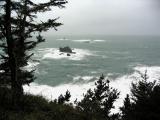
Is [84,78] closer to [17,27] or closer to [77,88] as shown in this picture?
[77,88]

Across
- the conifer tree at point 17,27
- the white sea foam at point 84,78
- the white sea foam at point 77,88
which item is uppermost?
the conifer tree at point 17,27

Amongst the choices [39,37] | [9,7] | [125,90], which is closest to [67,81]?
[125,90]

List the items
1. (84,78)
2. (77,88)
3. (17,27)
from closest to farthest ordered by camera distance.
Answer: (17,27) → (77,88) → (84,78)

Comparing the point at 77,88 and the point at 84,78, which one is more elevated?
the point at 84,78

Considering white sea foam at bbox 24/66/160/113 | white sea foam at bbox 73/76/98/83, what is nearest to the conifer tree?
white sea foam at bbox 24/66/160/113

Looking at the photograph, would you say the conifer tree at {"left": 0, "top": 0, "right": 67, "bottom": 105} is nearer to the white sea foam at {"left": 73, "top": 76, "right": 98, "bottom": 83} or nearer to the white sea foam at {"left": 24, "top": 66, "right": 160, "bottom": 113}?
the white sea foam at {"left": 24, "top": 66, "right": 160, "bottom": 113}

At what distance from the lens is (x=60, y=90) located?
43844 mm

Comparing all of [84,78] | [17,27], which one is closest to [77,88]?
[84,78]

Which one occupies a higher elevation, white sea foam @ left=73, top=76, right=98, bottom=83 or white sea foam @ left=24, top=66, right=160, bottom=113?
white sea foam @ left=73, top=76, right=98, bottom=83

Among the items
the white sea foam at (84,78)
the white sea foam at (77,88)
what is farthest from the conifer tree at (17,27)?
the white sea foam at (84,78)

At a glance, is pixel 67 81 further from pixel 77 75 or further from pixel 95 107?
pixel 95 107

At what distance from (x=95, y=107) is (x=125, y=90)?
38331 mm

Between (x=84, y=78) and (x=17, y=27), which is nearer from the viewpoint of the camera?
(x=17, y=27)

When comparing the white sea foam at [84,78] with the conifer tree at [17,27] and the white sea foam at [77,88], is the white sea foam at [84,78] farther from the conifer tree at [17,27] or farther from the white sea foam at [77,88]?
the conifer tree at [17,27]
